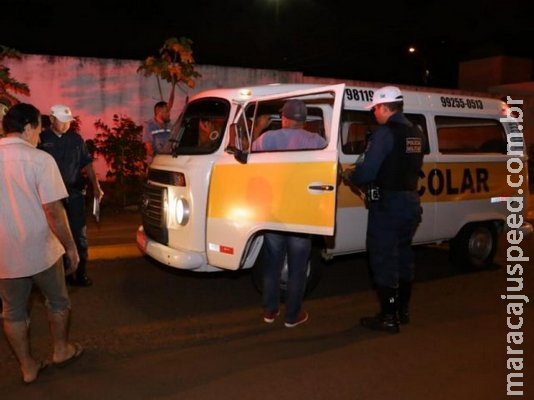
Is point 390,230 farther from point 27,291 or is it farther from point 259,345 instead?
point 27,291

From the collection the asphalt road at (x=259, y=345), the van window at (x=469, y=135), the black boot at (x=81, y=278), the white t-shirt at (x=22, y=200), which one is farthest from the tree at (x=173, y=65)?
the white t-shirt at (x=22, y=200)

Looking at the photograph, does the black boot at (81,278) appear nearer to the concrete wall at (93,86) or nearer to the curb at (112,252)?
the curb at (112,252)

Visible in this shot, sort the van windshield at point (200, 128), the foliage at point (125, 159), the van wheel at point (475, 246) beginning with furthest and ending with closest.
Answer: the foliage at point (125, 159), the van wheel at point (475, 246), the van windshield at point (200, 128)

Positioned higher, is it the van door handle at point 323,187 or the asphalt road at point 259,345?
the van door handle at point 323,187

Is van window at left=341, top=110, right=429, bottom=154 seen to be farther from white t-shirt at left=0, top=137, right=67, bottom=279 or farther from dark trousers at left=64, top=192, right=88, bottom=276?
white t-shirt at left=0, top=137, right=67, bottom=279

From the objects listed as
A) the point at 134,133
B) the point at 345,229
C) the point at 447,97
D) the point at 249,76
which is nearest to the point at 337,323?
the point at 345,229

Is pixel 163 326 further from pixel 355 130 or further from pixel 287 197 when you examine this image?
pixel 355 130

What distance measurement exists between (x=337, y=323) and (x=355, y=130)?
2117 millimetres

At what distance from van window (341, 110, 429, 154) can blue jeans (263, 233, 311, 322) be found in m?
1.30

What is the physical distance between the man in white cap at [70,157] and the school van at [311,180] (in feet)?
2.22

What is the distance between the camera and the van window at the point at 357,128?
6176 millimetres

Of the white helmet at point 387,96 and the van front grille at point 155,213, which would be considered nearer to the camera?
the white helmet at point 387,96

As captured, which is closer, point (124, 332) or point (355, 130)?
point (124, 332)

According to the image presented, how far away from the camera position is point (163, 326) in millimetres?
5465
